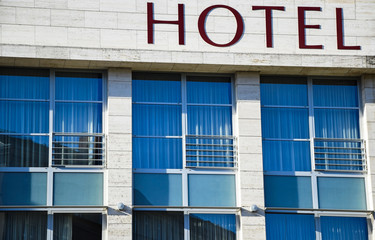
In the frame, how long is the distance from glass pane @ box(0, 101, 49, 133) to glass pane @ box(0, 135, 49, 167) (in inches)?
8.5

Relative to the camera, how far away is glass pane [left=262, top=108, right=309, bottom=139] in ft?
74.7

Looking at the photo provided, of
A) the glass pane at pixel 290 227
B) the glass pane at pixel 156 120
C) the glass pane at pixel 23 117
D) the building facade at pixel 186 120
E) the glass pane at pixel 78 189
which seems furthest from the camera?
the glass pane at pixel 156 120

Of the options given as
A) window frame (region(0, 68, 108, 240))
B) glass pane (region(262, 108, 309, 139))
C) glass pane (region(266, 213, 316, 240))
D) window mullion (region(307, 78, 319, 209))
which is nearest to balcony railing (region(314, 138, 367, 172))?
window mullion (region(307, 78, 319, 209))

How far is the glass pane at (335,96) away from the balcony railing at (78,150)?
608cm

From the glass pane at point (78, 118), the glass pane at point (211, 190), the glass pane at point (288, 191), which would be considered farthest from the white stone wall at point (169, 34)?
the glass pane at point (288, 191)

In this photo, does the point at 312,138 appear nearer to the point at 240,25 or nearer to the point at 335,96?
the point at 335,96

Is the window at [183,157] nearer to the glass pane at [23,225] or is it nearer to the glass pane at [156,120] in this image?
the glass pane at [156,120]

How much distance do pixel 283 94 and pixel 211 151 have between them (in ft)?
8.68

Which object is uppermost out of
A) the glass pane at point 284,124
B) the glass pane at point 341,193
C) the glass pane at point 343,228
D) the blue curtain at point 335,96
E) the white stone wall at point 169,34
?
the white stone wall at point 169,34

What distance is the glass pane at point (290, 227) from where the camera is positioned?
72.0ft

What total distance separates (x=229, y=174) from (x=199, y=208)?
1.23m

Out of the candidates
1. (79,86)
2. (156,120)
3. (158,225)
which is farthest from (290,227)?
(79,86)

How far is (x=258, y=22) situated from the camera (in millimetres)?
22859

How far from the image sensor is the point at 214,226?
2180cm
